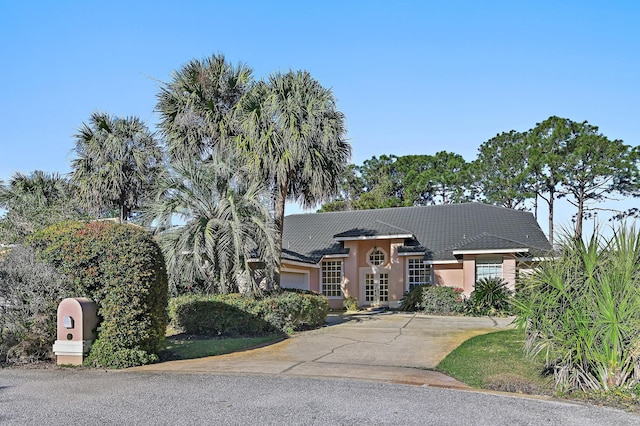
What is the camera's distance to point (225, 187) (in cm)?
1492

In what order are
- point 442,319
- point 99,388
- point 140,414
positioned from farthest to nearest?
point 442,319, point 99,388, point 140,414

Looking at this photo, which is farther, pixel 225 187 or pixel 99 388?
pixel 225 187

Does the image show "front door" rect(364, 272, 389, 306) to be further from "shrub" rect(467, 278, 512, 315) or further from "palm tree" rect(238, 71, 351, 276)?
"palm tree" rect(238, 71, 351, 276)

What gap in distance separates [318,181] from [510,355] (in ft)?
28.0

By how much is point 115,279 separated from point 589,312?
7.93 metres

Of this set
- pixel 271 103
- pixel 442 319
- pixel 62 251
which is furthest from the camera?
pixel 442 319

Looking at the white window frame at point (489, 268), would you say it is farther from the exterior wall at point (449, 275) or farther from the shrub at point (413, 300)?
the shrub at point (413, 300)

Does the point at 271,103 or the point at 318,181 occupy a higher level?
the point at 271,103

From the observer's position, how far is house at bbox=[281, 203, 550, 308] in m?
23.2

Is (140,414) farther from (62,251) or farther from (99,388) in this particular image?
(62,251)

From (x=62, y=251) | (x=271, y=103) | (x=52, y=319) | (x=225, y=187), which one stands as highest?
(x=271, y=103)

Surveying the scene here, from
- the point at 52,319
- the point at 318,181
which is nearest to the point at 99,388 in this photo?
the point at 52,319

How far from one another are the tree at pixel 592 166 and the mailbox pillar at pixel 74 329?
35.4m

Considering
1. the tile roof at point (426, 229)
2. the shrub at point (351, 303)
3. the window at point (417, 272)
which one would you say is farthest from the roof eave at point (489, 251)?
the shrub at point (351, 303)
